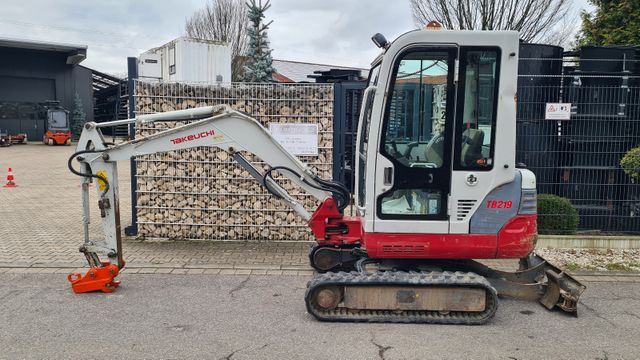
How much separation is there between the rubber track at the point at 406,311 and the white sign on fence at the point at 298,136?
3.56 m

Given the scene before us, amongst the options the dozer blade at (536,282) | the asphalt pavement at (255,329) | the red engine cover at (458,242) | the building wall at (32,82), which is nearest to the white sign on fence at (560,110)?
the asphalt pavement at (255,329)

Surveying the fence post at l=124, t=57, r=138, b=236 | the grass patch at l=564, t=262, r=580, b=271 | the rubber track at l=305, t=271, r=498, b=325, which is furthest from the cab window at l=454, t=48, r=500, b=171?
the fence post at l=124, t=57, r=138, b=236

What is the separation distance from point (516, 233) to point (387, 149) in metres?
1.59

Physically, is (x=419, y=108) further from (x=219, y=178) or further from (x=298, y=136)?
(x=219, y=178)

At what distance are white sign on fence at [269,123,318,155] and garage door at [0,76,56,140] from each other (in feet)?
125

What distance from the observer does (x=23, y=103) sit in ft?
129

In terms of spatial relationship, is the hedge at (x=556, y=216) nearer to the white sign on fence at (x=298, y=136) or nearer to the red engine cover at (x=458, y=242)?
the red engine cover at (x=458, y=242)

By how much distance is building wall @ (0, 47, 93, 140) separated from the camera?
38.4m

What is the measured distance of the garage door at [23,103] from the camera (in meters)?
38.6

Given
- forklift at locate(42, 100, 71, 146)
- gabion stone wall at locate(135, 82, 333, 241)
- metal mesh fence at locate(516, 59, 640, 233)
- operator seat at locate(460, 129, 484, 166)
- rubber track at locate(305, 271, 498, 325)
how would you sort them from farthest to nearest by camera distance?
1. forklift at locate(42, 100, 71, 146)
2. metal mesh fence at locate(516, 59, 640, 233)
3. gabion stone wall at locate(135, 82, 333, 241)
4. operator seat at locate(460, 129, 484, 166)
5. rubber track at locate(305, 271, 498, 325)

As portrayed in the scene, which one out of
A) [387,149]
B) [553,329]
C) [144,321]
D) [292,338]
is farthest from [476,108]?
[144,321]

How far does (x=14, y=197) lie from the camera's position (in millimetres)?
12461

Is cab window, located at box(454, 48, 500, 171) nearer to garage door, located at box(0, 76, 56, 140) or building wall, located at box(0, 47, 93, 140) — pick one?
garage door, located at box(0, 76, 56, 140)

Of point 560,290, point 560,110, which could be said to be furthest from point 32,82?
point 560,290
